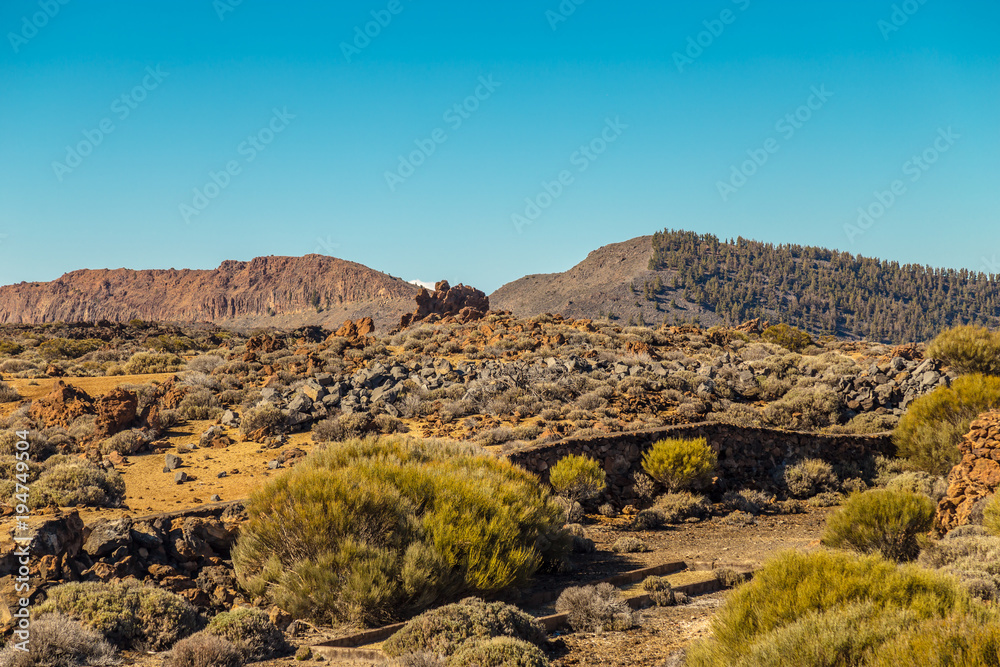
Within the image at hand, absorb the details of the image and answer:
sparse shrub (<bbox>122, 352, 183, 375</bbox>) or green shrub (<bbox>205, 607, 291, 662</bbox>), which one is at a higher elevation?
sparse shrub (<bbox>122, 352, 183, 375</bbox>)

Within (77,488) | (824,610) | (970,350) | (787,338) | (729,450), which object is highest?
(787,338)

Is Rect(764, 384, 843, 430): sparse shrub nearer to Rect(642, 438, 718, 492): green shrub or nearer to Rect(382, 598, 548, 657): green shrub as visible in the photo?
Rect(642, 438, 718, 492): green shrub

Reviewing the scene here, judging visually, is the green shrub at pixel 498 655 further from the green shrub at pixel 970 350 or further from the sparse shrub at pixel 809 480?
the green shrub at pixel 970 350

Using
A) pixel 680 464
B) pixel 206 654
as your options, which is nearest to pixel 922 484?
pixel 680 464

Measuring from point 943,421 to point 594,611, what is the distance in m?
11.5

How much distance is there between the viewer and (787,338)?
41719 mm

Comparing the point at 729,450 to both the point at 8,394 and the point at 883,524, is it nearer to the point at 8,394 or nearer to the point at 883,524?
the point at 883,524

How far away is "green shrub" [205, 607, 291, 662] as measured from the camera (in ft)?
18.6

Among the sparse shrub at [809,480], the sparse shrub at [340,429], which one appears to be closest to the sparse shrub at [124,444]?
the sparse shrub at [340,429]

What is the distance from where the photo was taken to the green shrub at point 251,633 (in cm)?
568

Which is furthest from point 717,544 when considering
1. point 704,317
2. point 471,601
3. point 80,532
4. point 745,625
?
point 704,317

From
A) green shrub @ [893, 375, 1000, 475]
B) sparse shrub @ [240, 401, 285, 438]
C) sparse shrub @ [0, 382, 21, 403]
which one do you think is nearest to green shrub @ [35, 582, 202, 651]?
sparse shrub @ [240, 401, 285, 438]

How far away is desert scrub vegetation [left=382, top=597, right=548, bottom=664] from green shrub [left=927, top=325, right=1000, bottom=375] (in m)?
19.0

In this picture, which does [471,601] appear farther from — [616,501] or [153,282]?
[153,282]
